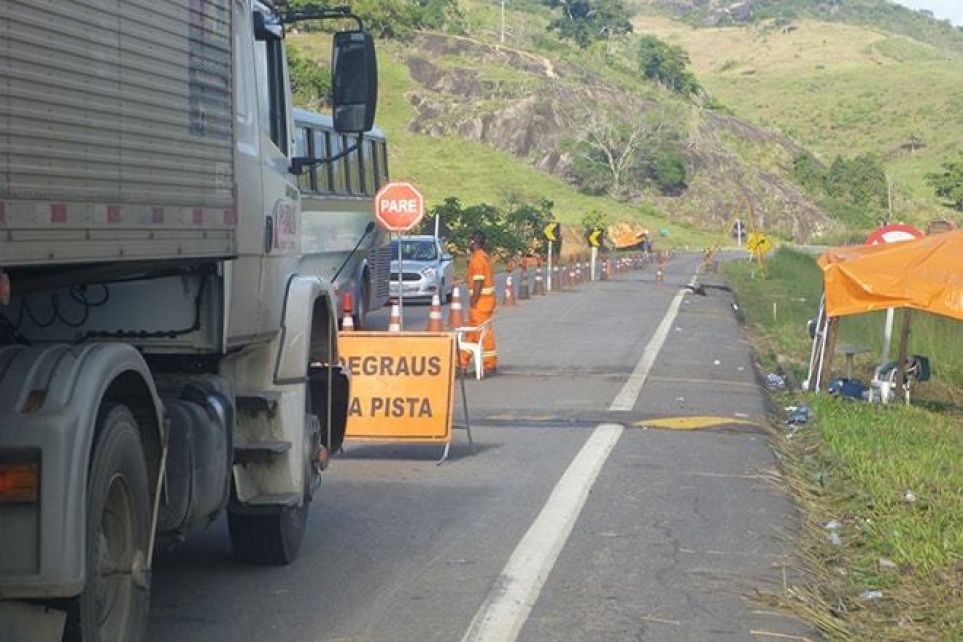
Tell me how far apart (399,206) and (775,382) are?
7736 mm

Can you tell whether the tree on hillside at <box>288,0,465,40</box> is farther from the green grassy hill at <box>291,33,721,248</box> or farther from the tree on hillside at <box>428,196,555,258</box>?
the tree on hillside at <box>428,196,555,258</box>

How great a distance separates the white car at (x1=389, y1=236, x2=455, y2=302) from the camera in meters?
36.9

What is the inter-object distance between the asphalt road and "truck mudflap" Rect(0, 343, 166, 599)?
2177 millimetres

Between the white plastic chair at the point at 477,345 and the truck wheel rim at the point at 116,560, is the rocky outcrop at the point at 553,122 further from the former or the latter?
the truck wheel rim at the point at 116,560

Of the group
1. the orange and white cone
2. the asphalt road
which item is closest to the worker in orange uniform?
the asphalt road

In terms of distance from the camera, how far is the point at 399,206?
27375mm

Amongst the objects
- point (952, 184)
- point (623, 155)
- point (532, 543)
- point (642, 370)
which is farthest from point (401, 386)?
point (952, 184)

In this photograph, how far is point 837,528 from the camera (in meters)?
10.7

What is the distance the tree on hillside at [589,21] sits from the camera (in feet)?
532

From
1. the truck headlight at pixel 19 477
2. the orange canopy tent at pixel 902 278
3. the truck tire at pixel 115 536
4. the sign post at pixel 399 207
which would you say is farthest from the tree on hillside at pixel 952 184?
the truck headlight at pixel 19 477

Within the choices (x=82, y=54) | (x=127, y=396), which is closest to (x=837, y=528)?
(x=127, y=396)

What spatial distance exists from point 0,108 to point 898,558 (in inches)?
242

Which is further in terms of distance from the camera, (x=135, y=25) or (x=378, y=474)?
(x=378, y=474)

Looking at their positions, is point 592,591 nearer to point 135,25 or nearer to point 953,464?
point 135,25
